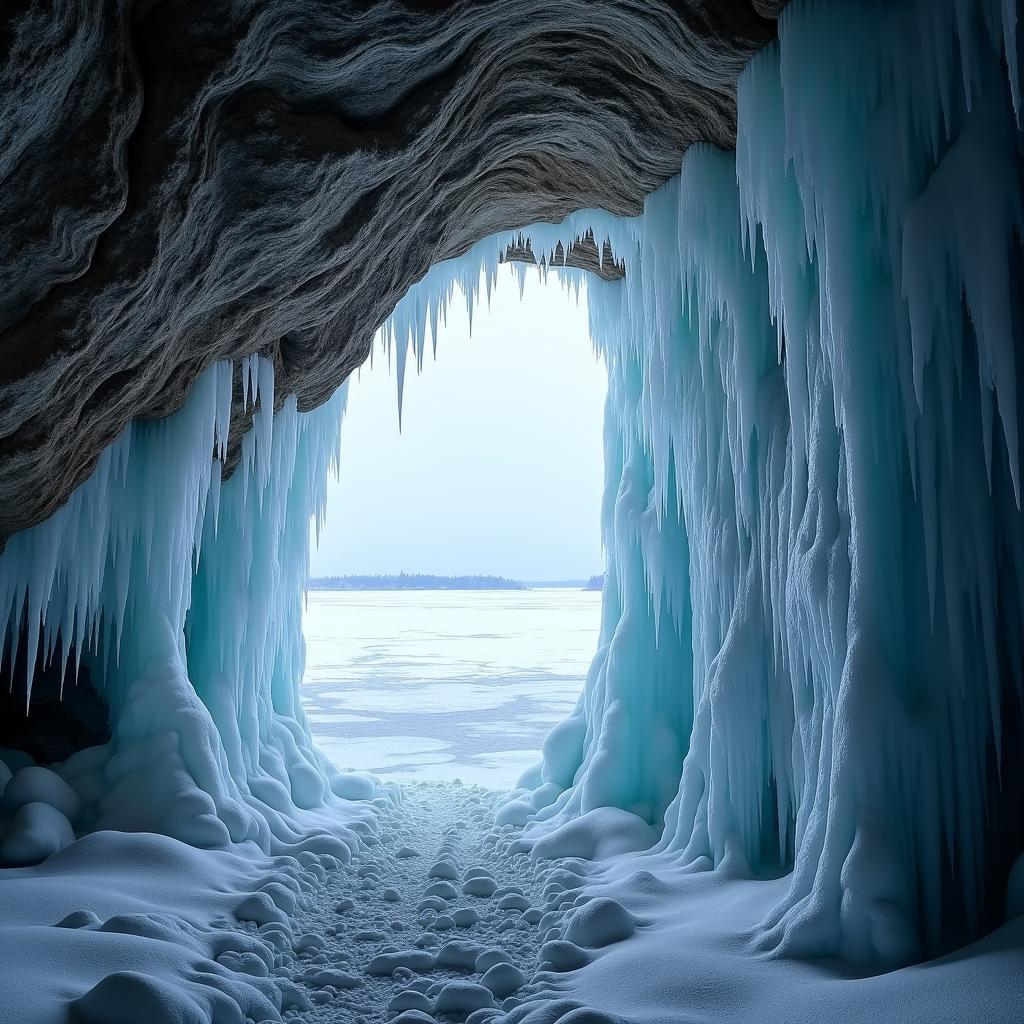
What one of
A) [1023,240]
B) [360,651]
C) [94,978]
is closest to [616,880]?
[94,978]

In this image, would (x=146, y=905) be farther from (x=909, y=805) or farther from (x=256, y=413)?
(x=256, y=413)

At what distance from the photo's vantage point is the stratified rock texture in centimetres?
262

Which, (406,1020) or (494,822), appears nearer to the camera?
(406,1020)

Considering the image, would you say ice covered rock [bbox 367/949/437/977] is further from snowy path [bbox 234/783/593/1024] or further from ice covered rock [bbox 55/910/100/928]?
ice covered rock [bbox 55/910/100/928]

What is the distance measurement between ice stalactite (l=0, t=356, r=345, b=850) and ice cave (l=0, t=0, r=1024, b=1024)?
0.04m

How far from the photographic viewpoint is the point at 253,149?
3271mm

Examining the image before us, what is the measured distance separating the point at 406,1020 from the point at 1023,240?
11.1ft

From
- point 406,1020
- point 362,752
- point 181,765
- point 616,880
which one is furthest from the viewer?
point 362,752

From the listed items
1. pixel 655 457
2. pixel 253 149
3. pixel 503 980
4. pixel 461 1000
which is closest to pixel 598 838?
pixel 503 980

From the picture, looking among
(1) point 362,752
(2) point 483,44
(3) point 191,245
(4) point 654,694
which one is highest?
(2) point 483,44

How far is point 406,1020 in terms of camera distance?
2.76 m

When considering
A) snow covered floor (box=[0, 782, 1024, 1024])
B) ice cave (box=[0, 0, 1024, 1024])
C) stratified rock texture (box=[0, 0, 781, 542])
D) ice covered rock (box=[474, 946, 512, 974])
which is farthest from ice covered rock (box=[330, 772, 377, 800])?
ice covered rock (box=[474, 946, 512, 974])

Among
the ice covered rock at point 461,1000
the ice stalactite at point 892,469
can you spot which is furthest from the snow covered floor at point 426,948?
the ice stalactite at point 892,469

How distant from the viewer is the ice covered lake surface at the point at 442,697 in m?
9.96
